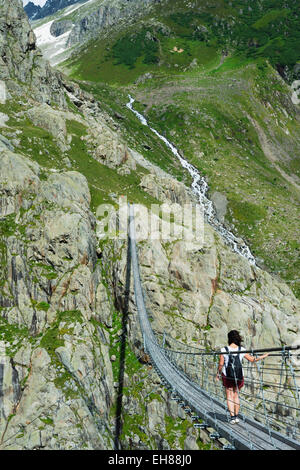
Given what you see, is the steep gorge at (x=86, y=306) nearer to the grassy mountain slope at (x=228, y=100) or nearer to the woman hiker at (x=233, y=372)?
the woman hiker at (x=233, y=372)

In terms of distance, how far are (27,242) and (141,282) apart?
1151 cm

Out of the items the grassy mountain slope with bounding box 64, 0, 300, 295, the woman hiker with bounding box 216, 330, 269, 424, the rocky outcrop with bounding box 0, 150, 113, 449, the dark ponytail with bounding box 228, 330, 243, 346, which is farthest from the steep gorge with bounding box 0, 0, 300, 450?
the grassy mountain slope with bounding box 64, 0, 300, 295

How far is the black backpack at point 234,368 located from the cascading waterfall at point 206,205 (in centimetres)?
5406

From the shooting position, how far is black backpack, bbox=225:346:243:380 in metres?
8.82

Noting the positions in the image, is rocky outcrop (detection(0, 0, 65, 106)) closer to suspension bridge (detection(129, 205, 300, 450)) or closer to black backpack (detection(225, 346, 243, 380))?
suspension bridge (detection(129, 205, 300, 450))

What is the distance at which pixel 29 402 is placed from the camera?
72.3 ft

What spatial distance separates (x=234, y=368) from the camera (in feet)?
28.8

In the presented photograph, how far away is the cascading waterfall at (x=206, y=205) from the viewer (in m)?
63.4

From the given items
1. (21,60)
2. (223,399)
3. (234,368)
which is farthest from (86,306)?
(21,60)

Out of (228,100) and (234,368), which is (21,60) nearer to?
(234,368)

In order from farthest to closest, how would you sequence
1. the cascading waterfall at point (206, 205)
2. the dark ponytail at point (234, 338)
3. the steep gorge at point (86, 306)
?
the cascading waterfall at point (206, 205) → the steep gorge at point (86, 306) → the dark ponytail at point (234, 338)

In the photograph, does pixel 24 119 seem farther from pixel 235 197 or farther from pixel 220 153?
pixel 220 153

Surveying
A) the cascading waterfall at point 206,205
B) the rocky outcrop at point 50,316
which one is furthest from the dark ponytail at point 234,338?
the cascading waterfall at point 206,205

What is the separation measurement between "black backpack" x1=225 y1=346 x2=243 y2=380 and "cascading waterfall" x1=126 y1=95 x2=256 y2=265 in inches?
2128
